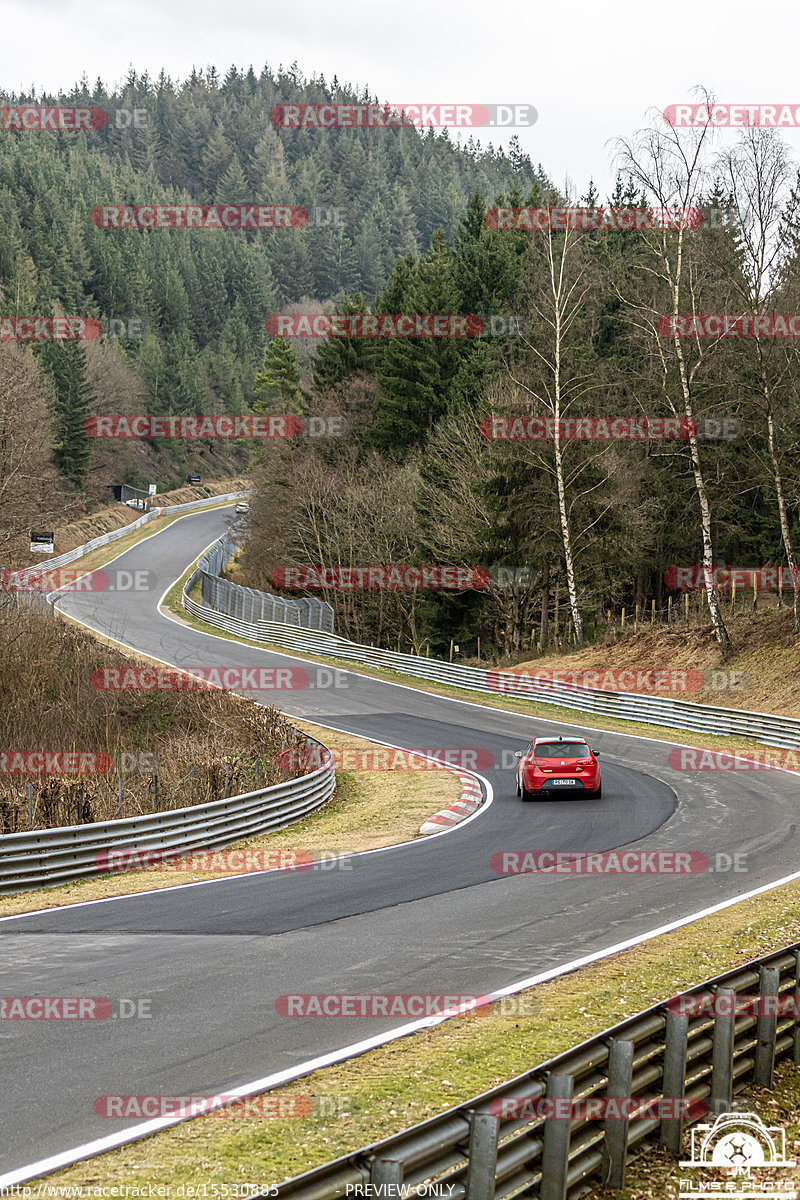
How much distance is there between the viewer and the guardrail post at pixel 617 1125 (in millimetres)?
6191

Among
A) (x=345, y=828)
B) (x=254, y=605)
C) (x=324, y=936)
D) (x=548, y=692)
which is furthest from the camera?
(x=254, y=605)

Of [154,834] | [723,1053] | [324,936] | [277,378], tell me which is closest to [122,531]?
[277,378]

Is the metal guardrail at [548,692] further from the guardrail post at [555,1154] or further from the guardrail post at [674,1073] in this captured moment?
the guardrail post at [555,1154]

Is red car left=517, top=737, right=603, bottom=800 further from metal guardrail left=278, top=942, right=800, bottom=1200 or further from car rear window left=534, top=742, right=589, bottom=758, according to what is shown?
metal guardrail left=278, top=942, right=800, bottom=1200

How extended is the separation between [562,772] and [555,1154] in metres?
16.4

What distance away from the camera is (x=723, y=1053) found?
7145mm

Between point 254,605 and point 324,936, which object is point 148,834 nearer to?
point 324,936

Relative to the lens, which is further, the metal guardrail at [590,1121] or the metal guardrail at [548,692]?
the metal guardrail at [548,692]

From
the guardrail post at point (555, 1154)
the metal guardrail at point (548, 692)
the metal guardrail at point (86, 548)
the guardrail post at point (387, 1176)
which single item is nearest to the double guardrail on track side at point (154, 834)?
the guardrail post at point (555, 1154)

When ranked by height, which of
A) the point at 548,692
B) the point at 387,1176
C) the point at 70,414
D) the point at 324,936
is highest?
the point at 70,414

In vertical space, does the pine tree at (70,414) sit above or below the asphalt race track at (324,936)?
above

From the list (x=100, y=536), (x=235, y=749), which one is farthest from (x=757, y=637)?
(x=100, y=536)

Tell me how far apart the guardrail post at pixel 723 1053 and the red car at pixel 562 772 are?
14748 mm

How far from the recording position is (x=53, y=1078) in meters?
7.46
